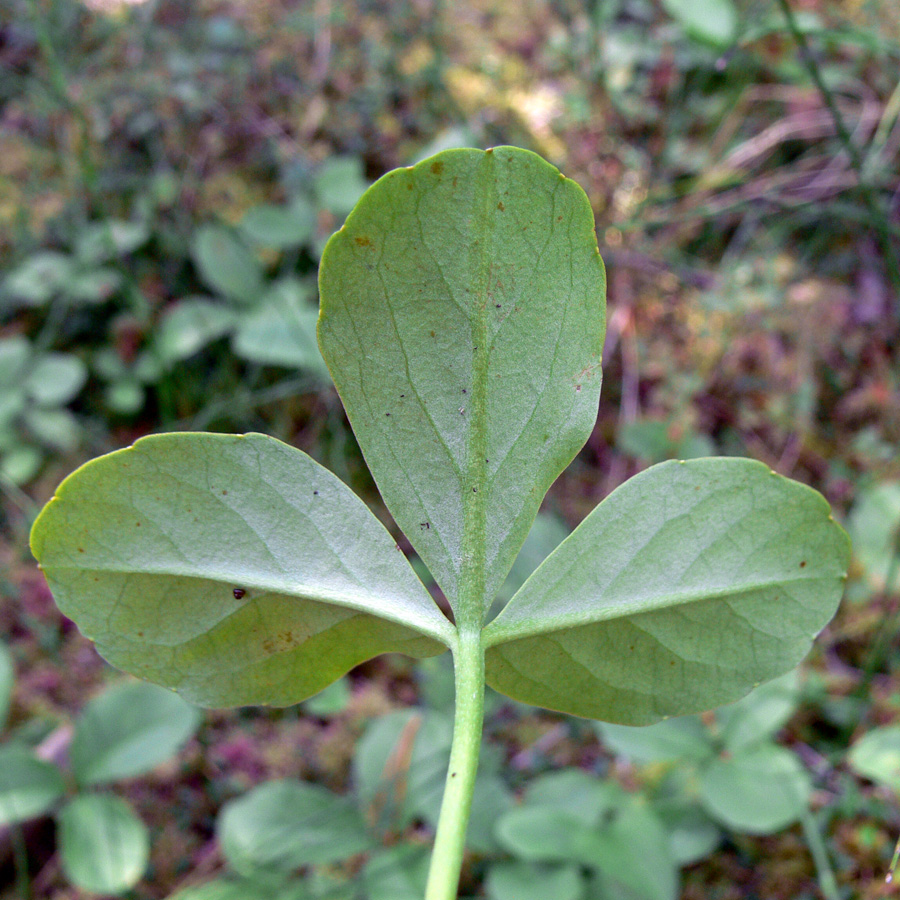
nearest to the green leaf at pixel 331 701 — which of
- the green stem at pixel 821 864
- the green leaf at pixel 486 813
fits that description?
the green leaf at pixel 486 813

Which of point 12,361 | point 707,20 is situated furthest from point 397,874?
point 707,20

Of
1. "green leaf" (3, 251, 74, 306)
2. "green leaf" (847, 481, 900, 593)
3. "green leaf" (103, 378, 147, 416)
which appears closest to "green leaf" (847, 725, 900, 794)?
"green leaf" (847, 481, 900, 593)

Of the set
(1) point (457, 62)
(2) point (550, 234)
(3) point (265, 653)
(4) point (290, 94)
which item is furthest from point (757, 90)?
(3) point (265, 653)

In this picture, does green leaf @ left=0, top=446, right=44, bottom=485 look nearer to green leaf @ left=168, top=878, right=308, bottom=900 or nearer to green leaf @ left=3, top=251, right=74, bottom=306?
green leaf @ left=3, top=251, right=74, bottom=306

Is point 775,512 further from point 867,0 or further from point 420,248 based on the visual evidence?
point 867,0

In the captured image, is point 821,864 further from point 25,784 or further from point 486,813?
point 25,784
